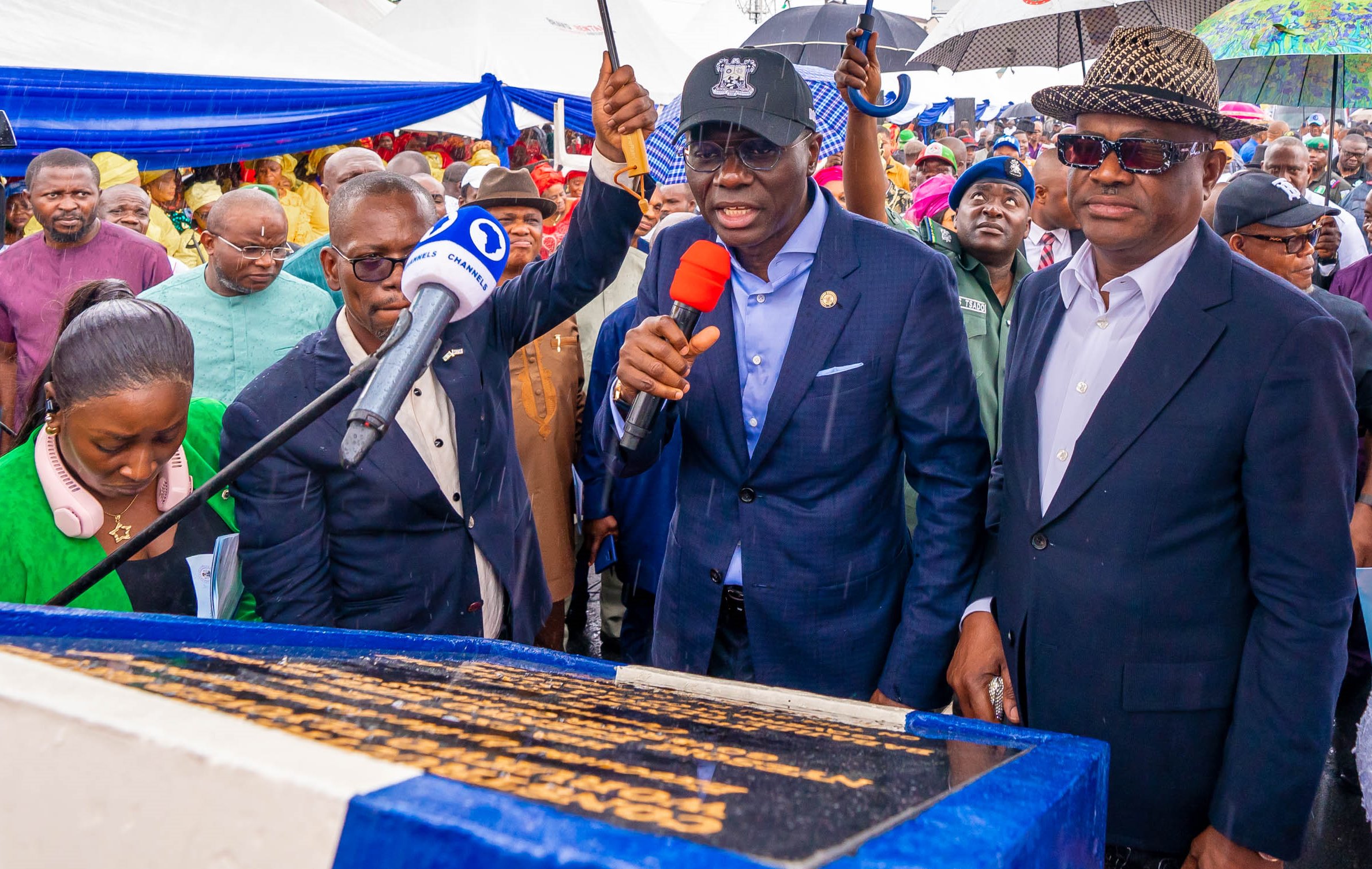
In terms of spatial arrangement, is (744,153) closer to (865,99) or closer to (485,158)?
(865,99)

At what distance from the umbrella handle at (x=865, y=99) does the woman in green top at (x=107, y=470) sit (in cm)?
176

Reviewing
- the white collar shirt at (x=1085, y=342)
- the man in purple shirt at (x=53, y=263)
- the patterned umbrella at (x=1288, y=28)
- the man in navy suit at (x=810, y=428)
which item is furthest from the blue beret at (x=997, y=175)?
the man in purple shirt at (x=53, y=263)

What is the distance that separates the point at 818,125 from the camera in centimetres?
376

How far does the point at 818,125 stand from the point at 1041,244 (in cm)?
226

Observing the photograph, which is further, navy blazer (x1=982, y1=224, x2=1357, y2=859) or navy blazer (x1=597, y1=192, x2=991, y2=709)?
navy blazer (x1=597, y1=192, x2=991, y2=709)

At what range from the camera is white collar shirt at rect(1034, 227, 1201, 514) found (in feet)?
7.19

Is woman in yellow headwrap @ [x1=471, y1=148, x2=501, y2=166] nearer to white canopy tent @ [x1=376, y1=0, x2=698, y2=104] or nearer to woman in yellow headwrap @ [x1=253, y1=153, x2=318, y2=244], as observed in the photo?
white canopy tent @ [x1=376, y1=0, x2=698, y2=104]

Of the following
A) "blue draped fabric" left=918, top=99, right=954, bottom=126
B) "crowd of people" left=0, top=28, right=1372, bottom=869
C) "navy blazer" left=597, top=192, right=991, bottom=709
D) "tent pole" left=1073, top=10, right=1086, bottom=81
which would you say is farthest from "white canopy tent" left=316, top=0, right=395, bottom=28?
"blue draped fabric" left=918, top=99, right=954, bottom=126

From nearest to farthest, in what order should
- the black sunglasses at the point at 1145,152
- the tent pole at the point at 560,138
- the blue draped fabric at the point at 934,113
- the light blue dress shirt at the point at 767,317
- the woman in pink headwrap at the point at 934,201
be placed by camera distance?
the black sunglasses at the point at 1145,152 < the light blue dress shirt at the point at 767,317 < the woman in pink headwrap at the point at 934,201 < the tent pole at the point at 560,138 < the blue draped fabric at the point at 934,113

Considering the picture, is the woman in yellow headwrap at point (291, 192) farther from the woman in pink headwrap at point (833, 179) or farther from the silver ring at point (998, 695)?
the silver ring at point (998, 695)

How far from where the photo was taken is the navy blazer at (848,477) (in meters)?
2.48

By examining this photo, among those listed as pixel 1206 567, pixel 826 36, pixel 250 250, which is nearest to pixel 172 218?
pixel 250 250

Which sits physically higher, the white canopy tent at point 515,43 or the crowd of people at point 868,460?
the white canopy tent at point 515,43

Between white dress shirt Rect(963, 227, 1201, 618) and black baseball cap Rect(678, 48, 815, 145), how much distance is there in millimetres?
687
